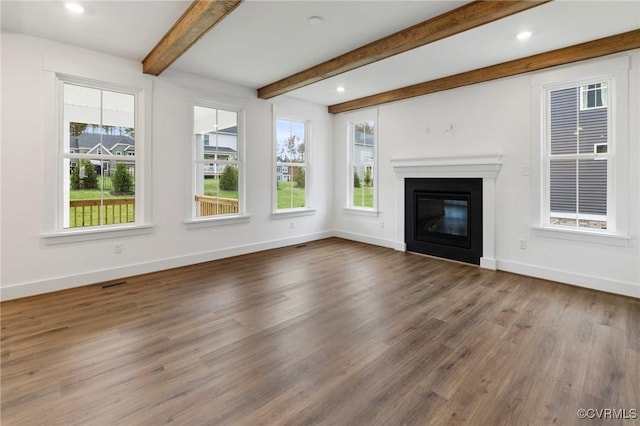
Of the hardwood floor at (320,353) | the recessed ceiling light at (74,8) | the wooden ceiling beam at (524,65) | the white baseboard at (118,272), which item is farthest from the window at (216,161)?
the wooden ceiling beam at (524,65)

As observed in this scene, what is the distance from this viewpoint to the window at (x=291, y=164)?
600 cm

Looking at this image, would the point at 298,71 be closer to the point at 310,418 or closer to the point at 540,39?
the point at 540,39

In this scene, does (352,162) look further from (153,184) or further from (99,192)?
(99,192)

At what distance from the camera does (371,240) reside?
6246 mm

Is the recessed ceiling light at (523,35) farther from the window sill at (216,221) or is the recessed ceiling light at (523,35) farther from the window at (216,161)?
the window sill at (216,221)

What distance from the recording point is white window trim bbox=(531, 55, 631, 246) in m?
3.49

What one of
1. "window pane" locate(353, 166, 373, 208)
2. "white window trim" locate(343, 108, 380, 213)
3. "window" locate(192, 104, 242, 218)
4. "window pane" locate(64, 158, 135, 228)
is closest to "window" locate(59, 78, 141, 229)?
"window pane" locate(64, 158, 135, 228)

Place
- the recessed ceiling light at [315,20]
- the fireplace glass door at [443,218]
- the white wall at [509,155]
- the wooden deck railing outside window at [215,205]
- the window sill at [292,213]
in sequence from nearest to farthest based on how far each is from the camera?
the recessed ceiling light at [315,20] → the white wall at [509,155] → the fireplace glass door at [443,218] → the wooden deck railing outside window at [215,205] → the window sill at [292,213]

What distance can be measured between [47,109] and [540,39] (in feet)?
17.9

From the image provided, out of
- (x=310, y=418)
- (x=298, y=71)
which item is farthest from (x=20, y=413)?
(x=298, y=71)

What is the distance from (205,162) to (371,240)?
3.33 m

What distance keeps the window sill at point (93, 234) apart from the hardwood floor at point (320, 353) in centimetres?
63

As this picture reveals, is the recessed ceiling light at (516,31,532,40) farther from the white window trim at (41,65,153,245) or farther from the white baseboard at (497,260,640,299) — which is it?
the white window trim at (41,65,153,245)

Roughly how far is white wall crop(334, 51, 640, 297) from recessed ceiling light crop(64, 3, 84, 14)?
14.7ft
